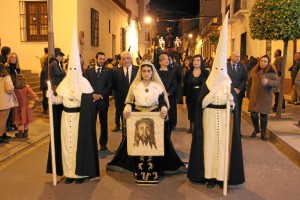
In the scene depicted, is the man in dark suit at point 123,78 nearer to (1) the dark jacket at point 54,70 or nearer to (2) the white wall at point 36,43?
(1) the dark jacket at point 54,70

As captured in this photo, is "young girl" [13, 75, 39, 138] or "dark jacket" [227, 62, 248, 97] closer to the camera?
"young girl" [13, 75, 39, 138]

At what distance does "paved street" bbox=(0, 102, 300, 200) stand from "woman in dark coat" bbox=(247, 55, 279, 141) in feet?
4.64

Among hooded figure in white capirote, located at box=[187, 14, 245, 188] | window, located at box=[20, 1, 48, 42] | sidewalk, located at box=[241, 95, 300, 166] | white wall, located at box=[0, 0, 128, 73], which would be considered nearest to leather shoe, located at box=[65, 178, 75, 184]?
hooded figure in white capirote, located at box=[187, 14, 245, 188]

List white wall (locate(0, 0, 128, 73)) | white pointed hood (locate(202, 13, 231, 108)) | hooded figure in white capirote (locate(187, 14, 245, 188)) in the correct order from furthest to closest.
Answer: white wall (locate(0, 0, 128, 73)) → hooded figure in white capirote (locate(187, 14, 245, 188)) → white pointed hood (locate(202, 13, 231, 108))

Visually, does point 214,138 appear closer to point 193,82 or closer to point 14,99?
point 193,82

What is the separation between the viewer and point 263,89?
9148mm

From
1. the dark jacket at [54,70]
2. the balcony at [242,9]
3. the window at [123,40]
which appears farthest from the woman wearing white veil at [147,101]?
the window at [123,40]

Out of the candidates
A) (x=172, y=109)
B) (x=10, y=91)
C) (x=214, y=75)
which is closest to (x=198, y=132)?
(x=214, y=75)

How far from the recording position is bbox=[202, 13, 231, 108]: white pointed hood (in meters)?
5.53

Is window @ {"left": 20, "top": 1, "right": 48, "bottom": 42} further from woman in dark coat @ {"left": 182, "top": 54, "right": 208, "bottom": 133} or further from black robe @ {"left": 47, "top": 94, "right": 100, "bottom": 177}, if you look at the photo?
black robe @ {"left": 47, "top": 94, "right": 100, "bottom": 177}

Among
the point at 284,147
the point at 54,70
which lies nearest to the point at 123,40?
the point at 54,70

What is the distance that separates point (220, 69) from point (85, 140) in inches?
84.6

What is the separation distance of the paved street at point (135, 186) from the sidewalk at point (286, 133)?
268 millimetres

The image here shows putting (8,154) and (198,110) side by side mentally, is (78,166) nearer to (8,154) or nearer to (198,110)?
(198,110)
